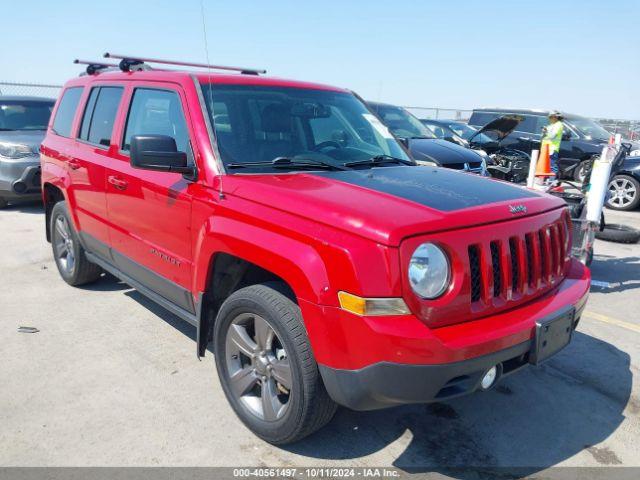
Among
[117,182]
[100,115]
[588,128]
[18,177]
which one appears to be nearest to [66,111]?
[100,115]

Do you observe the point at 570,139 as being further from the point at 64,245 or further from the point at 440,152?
the point at 64,245

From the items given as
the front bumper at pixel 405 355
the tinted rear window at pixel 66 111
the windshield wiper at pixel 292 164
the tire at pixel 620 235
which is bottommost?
the tire at pixel 620 235

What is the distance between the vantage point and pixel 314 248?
2.32 meters

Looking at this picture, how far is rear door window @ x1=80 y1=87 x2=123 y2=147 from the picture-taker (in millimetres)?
4062

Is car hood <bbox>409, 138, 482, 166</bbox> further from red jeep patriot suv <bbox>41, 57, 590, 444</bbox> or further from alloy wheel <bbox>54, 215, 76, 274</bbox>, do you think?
alloy wheel <bbox>54, 215, 76, 274</bbox>

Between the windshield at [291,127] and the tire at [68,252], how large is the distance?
238cm

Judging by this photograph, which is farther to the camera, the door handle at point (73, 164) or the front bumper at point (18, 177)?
the front bumper at point (18, 177)

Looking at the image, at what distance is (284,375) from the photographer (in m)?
2.62

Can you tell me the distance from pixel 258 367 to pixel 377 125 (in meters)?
2.11

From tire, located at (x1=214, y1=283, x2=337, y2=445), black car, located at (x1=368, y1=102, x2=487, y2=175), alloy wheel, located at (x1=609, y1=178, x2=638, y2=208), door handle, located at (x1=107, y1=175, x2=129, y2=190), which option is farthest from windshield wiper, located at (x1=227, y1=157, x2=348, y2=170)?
alloy wheel, located at (x1=609, y1=178, x2=638, y2=208)

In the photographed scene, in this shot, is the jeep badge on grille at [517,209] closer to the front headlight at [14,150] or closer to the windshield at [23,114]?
the front headlight at [14,150]

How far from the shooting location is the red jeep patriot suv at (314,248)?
2201 millimetres

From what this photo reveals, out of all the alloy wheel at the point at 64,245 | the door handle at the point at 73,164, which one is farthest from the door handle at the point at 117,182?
the alloy wheel at the point at 64,245

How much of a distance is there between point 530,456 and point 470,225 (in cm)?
134
